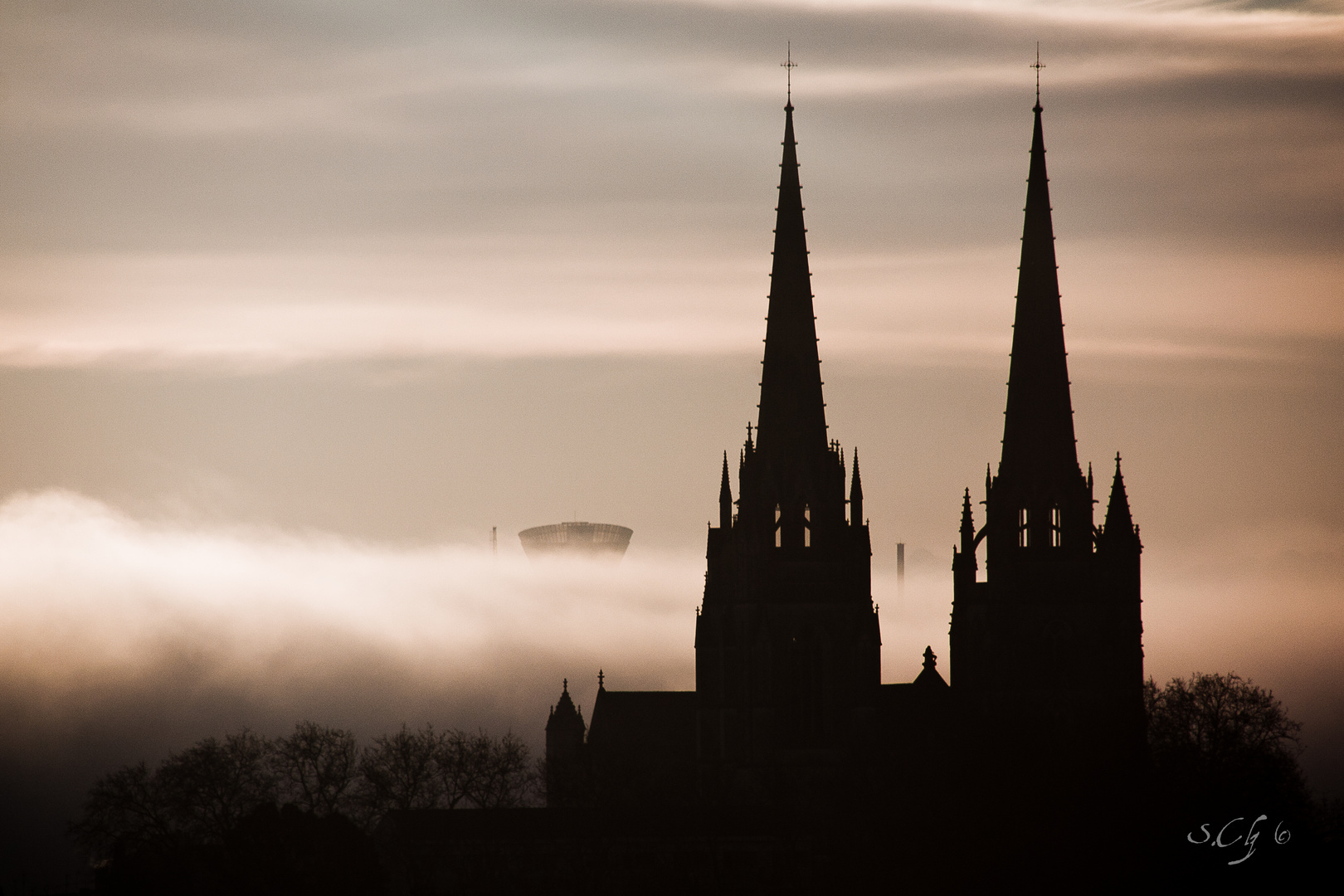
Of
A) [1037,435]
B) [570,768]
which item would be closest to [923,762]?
[1037,435]

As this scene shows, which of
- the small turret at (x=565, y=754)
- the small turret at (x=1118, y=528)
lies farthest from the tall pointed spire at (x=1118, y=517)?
the small turret at (x=565, y=754)

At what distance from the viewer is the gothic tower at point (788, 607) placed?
4370 inches

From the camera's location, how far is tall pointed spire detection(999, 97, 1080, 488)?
111500 mm

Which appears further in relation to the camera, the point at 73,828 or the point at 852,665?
the point at 73,828

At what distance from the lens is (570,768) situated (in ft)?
415

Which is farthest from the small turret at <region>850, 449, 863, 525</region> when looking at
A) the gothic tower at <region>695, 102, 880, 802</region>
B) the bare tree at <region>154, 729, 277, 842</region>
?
the bare tree at <region>154, 729, 277, 842</region>

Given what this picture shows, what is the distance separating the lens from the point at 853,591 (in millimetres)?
111250

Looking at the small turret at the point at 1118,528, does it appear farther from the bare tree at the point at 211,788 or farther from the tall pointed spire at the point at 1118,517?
the bare tree at the point at 211,788

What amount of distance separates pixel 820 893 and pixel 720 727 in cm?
1002

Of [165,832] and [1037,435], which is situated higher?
[1037,435]

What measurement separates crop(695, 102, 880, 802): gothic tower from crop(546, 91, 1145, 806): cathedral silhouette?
0.08m

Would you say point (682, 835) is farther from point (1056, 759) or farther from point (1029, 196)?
point (1029, 196)

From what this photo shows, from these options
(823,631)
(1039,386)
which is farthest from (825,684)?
(1039,386)

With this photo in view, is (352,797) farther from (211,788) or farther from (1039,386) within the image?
(1039,386)
